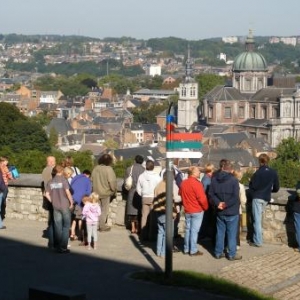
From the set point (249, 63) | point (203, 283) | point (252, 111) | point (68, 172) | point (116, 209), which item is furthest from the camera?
point (249, 63)

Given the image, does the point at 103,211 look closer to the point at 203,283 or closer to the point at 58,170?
the point at 58,170

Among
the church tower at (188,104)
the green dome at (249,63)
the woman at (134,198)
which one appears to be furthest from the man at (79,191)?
the green dome at (249,63)

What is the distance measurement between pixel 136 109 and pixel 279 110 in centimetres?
4735

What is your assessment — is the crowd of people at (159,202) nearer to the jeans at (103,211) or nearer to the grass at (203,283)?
the jeans at (103,211)

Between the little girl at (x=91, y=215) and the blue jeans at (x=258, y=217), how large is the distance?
1846mm

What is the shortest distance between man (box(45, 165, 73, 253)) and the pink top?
0.29m

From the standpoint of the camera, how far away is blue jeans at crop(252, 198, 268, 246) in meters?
11.8

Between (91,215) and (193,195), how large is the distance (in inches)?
54.2

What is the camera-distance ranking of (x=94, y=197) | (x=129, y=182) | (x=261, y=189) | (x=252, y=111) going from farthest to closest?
(x=252, y=111) < (x=129, y=182) < (x=94, y=197) < (x=261, y=189)

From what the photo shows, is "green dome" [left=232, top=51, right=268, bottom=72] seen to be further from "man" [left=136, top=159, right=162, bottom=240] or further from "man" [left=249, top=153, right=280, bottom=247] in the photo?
"man" [left=249, top=153, right=280, bottom=247]

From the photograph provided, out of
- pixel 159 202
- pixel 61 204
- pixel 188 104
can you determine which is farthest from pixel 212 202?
pixel 188 104

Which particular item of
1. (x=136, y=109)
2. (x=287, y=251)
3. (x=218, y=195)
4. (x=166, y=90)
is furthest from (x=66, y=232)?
(x=166, y=90)

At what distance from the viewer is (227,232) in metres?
11.2

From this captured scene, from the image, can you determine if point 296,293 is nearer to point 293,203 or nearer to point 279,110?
point 293,203
